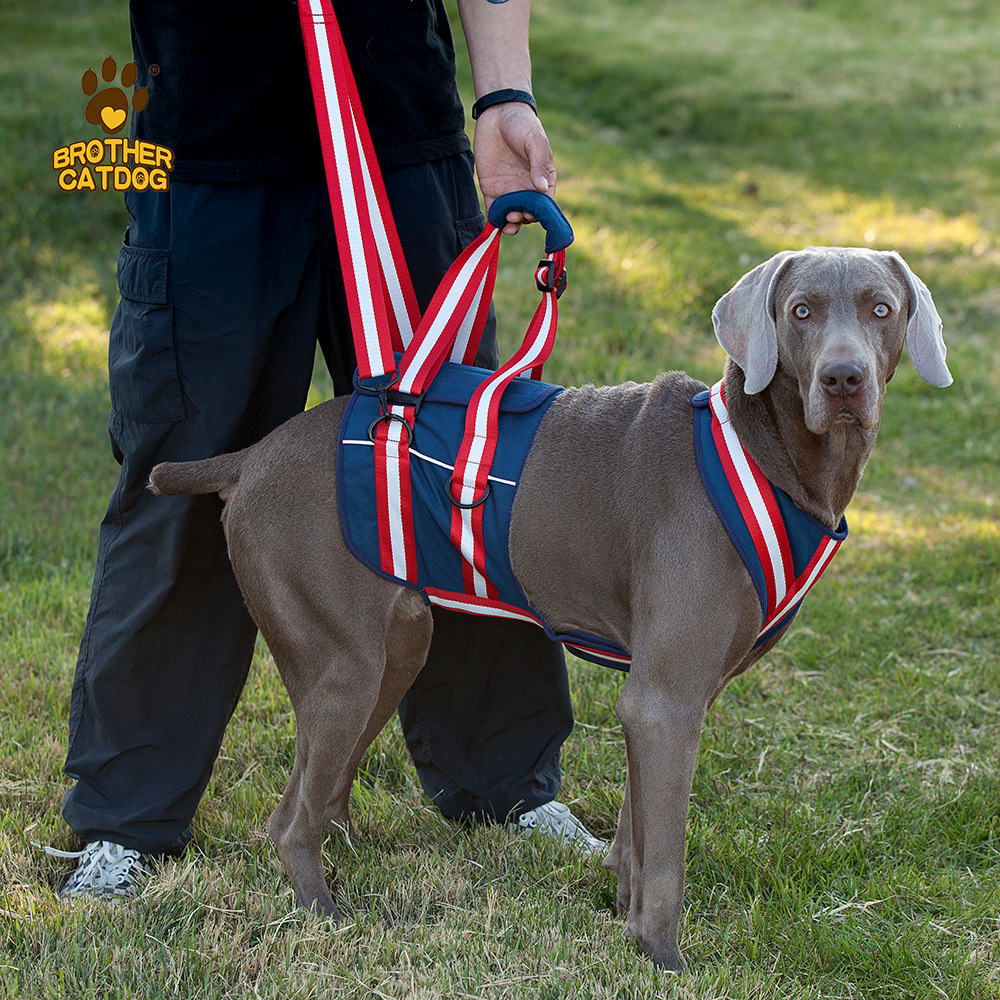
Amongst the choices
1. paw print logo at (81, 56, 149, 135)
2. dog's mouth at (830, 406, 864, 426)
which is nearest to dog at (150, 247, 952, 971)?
dog's mouth at (830, 406, 864, 426)

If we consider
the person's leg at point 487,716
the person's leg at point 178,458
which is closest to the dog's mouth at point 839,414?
the person's leg at point 487,716

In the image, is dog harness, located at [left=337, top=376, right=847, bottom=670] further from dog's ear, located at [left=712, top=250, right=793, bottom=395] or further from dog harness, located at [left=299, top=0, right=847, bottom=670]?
dog's ear, located at [left=712, top=250, right=793, bottom=395]

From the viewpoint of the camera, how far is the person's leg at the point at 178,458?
8.05 feet

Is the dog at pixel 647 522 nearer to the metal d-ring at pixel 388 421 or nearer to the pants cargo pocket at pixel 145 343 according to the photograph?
the metal d-ring at pixel 388 421

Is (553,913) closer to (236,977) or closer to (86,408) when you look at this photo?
(236,977)

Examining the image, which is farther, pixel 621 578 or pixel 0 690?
pixel 0 690

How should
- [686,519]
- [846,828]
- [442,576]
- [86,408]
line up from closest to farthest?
[686,519]
[442,576]
[846,828]
[86,408]

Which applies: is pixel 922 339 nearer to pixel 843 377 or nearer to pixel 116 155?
pixel 843 377

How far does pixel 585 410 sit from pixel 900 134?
34.0 feet

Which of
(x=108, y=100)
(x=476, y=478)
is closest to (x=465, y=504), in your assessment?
(x=476, y=478)

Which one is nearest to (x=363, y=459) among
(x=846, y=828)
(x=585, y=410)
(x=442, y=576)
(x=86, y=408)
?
(x=442, y=576)

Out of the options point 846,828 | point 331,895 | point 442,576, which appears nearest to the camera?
point 442,576

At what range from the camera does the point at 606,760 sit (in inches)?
123

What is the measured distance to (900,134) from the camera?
1138 cm
